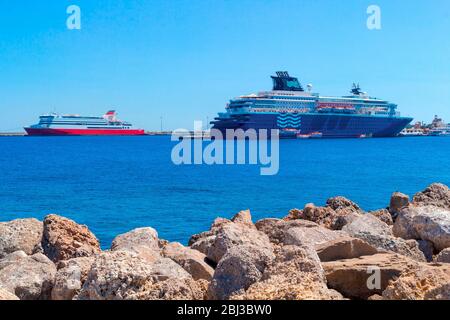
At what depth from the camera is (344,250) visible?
5219 mm

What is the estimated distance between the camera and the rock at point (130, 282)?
409 cm

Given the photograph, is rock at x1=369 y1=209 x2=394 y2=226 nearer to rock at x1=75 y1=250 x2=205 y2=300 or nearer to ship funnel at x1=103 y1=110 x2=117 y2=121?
rock at x1=75 y1=250 x2=205 y2=300

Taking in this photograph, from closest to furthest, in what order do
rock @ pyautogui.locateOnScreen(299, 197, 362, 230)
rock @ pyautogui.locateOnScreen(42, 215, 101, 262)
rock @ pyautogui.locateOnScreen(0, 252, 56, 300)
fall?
rock @ pyautogui.locateOnScreen(0, 252, 56, 300), rock @ pyautogui.locateOnScreen(42, 215, 101, 262), rock @ pyautogui.locateOnScreen(299, 197, 362, 230)

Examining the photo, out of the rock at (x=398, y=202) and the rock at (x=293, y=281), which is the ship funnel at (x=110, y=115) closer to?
the rock at (x=398, y=202)

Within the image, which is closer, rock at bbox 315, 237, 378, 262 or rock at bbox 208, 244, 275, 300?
rock at bbox 208, 244, 275, 300

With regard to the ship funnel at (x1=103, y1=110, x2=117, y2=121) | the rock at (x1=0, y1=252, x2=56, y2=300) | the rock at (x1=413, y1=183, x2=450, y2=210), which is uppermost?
the ship funnel at (x1=103, y1=110, x2=117, y2=121)

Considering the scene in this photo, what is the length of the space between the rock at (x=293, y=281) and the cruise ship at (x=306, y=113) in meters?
68.1

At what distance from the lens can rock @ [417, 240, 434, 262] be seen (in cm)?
657

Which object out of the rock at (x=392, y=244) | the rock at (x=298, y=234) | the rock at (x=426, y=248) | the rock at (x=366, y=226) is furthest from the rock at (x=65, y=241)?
the rock at (x=426, y=248)

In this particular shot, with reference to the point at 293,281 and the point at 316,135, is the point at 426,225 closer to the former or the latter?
the point at 293,281

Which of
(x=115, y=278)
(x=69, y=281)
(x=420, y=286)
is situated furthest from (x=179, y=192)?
(x=420, y=286)

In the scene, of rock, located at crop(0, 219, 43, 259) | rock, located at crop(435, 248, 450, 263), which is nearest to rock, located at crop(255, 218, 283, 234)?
rock, located at crop(435, 248, 450, 263)

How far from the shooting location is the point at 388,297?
13.1 ft

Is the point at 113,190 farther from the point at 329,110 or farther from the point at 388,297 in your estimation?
the point at 329,110
